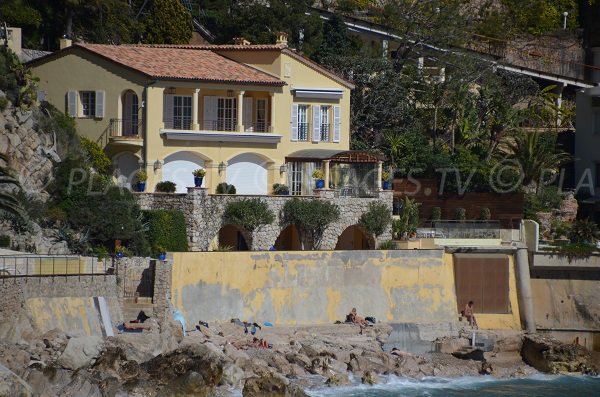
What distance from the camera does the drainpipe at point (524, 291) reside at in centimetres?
6211

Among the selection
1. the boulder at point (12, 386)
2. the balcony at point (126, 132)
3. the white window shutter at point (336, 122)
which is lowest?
the boulder at point (12, 386)

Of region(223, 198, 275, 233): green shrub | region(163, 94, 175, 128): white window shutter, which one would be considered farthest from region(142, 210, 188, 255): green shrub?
region(163, 94, 175, 128): white window shutter

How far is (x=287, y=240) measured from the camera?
64.7m

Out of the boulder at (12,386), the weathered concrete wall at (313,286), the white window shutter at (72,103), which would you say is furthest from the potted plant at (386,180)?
the boulder at (12,386)

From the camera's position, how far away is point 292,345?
54969 mm

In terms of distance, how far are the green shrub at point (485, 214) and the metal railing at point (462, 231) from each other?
2890 mm

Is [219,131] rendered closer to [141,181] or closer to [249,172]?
[249,172]

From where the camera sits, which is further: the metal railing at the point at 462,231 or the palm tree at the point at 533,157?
the palm tree at the point at 533,157

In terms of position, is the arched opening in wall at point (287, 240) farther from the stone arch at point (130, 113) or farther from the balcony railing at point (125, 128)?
the stone arch at point (130, 113)

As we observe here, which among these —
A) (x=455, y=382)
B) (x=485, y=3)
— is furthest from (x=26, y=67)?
(x=485, y=3)

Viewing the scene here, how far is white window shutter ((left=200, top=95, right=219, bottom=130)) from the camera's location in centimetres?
6388

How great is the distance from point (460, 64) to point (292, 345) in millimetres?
25947

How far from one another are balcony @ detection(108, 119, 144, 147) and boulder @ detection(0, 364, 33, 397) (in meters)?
20.0

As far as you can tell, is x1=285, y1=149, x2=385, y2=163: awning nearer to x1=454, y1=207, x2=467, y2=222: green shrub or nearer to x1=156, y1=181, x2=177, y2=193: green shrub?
x1=454, y1=207, x2=467, y2=222: green shrub
